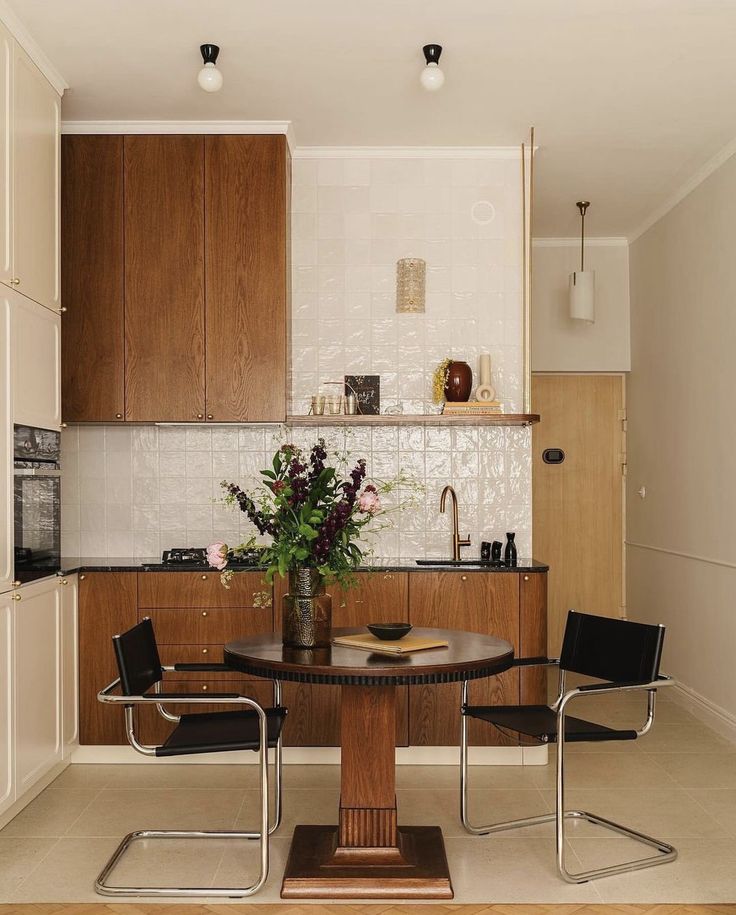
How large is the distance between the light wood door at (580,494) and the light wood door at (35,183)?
3807 millimetres

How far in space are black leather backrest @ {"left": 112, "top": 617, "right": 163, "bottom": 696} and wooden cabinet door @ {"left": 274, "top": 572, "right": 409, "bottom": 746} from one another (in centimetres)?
107

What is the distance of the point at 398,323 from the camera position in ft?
16.2

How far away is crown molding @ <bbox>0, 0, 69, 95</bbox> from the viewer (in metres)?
3.45

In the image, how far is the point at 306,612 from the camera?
3.14 metres

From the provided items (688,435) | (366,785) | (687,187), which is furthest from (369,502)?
(687,187)

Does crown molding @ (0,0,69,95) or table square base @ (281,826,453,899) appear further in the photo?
crown molding @ (0,0,69,95)

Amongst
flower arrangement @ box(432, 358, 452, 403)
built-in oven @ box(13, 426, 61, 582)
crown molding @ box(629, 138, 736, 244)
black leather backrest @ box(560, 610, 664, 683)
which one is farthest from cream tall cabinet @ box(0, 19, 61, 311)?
crown molding @ box(629, 138, 736, 244)

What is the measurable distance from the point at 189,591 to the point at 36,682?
32.9 inches

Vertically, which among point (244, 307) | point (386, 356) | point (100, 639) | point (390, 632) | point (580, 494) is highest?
point (244, 307)

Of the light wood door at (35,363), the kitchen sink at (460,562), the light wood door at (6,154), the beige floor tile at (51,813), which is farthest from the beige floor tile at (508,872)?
the light wood door at (6,154)

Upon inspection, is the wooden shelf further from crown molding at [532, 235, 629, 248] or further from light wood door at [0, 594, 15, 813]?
crown molding at [532, 235, 629, 248]

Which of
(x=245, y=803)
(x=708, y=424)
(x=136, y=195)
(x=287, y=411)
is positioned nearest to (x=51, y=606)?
(x=245, y=803)

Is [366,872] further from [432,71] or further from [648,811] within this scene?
[432,71]

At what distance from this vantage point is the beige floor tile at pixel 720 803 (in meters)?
3.69
